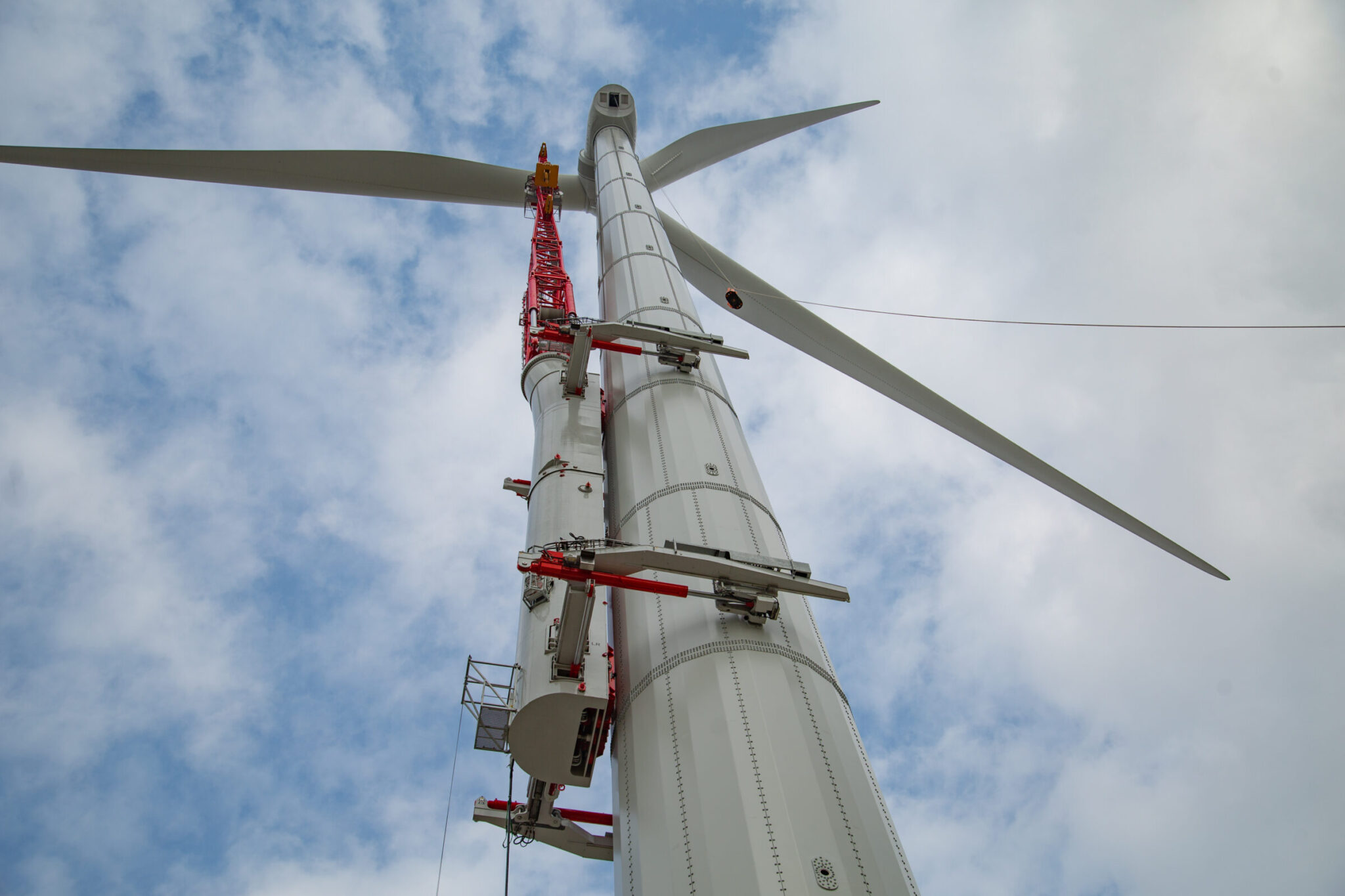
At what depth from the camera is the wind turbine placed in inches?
336

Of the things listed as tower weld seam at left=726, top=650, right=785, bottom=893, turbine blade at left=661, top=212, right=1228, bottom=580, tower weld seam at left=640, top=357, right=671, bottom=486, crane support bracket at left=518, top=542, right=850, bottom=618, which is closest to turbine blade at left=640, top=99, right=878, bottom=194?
turbine blade at left=661, top=212, right=1228, bottom=580

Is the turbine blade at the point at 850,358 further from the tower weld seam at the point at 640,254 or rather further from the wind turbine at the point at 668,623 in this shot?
the tower weld seam at the point at 640,254

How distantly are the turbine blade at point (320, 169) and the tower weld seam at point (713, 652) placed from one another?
17.9 metres

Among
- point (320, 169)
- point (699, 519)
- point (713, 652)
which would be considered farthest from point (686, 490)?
point (320, 169)

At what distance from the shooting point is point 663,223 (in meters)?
26.3

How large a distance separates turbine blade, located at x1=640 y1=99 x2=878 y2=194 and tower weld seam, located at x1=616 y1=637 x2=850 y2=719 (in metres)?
22.2

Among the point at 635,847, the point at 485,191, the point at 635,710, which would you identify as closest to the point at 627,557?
the point at 635,710

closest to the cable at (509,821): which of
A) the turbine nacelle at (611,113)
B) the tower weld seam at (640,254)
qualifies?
the tower weld seam at (640,254)

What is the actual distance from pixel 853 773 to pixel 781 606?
8.44ft

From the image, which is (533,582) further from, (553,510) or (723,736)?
(723,736)

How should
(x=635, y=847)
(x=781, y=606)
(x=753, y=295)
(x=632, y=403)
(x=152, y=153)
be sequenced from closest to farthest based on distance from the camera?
1. (x=635, y=847)
2. (x=781, y=606)
3. (x=632, y=403)
4. (x=152, y=153)
5. (x=753, y=295)

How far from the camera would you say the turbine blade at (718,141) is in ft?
95.6

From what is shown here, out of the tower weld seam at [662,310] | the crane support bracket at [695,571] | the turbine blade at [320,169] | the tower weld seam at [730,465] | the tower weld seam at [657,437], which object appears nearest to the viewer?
the crane support bracket at [695,571]

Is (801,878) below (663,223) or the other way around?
below
